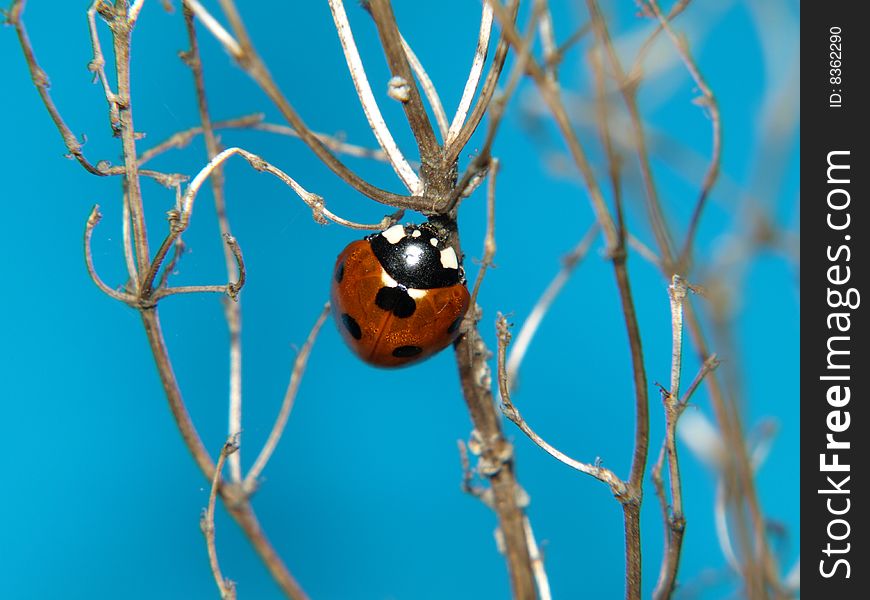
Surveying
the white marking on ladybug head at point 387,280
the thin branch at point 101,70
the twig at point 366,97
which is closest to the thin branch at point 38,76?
the thin branch at point 101,70

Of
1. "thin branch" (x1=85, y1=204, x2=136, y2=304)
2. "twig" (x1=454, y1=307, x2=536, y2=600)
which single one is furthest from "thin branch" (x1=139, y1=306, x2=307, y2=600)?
"twig" (x1=454, y1=307, x2=536, y2=600)

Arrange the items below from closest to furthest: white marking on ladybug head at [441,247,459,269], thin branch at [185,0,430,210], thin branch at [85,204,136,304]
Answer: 1. thin branch at [185,0,430,210]
2. thin branch at [85,204,136,304]
3. white marking on ladybug head at [441,247,459,269]

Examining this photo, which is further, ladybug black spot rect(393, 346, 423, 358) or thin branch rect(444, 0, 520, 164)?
ladybug black spot rect(393, 346, 423, 358)

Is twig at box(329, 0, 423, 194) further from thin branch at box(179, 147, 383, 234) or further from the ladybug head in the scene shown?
the ladybug head

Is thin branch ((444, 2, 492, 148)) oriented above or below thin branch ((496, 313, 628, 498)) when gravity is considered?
above

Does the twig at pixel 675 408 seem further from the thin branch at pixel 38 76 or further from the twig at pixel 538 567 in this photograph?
the thin branch at pixel 38 76

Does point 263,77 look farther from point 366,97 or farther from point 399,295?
point 399,295
